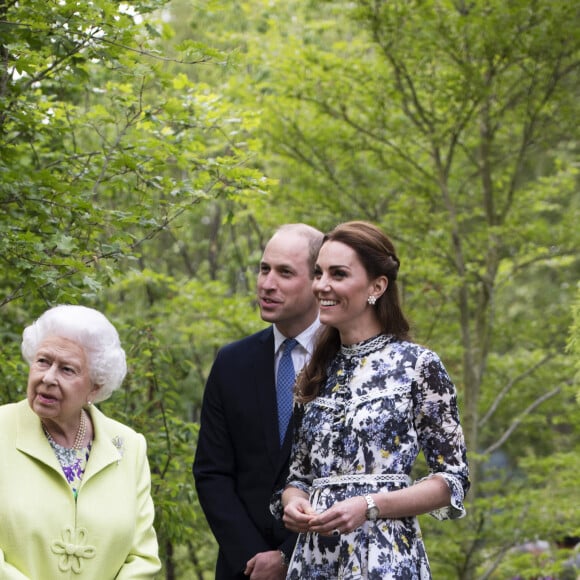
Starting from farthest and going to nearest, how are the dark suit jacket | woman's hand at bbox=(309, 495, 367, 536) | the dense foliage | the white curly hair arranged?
the dense foliage → the dark suit jacket → the white curly hair → woman's hand at bbox=(309, 495, 367, 536)

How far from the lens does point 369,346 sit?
11.2 ft

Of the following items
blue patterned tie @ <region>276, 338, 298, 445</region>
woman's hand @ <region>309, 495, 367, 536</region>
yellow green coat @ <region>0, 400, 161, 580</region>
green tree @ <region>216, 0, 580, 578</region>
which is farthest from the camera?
green tree @ <region>216, 0, 580, 578</region>

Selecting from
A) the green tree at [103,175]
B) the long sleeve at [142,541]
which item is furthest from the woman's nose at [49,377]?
the green tree at [103,175]

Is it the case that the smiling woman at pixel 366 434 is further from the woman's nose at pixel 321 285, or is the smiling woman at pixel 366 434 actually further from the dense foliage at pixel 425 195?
the dense foliage at pixel 425 195

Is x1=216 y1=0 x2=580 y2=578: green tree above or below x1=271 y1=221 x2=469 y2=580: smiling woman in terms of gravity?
above

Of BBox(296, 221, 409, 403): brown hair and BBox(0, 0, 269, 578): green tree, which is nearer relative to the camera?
BBox(296, 221, 409, 403): brown hair

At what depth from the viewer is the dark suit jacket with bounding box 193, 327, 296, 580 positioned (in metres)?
3.78

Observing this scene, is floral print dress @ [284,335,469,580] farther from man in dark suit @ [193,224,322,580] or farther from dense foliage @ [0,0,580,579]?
dense foliage @ [0,0,580,579]

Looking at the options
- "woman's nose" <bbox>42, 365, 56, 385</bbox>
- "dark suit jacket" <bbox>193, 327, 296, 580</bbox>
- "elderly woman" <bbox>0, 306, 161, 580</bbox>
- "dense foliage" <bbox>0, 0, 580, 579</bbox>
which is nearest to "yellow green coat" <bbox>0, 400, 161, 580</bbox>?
"elderly woman" <bbox>0, 306, 161, 580</bbox>

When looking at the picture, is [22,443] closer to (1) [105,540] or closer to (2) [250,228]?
(1) [105,540]

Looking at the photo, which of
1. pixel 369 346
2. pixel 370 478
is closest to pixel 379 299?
pixel 369 346

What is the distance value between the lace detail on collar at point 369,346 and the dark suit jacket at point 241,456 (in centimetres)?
57

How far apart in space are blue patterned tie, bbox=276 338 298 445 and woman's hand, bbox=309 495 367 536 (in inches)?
32.9

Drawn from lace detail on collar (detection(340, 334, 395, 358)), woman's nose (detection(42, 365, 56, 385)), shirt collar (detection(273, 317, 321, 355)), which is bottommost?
lace detail on collar (detection(340, 334, 395, 358))
